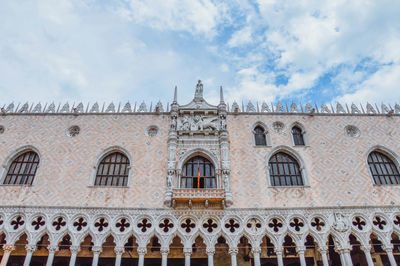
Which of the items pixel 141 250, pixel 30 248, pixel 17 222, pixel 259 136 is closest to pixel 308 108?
pixel 259 136

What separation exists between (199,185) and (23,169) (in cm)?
1023

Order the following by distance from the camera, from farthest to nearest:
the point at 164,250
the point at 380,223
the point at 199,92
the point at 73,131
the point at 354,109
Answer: the point at 199,92
the point at 354,109
the point at 73,131
the point at 380,223
the point at 164,250

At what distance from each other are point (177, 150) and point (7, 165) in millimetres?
9896

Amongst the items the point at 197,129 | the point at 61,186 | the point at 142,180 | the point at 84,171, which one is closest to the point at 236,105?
the point at 197,129

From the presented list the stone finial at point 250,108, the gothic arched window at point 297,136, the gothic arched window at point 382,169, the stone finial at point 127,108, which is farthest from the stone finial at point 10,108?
the gothic arched window at point 382,169

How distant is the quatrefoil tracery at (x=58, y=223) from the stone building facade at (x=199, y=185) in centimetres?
6

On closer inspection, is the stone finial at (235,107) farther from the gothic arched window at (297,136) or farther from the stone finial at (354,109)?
the stone finial at (354,109)

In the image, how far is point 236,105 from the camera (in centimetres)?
1686

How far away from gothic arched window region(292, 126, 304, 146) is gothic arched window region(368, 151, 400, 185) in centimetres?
402

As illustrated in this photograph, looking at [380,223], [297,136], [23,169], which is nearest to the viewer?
[380,223]

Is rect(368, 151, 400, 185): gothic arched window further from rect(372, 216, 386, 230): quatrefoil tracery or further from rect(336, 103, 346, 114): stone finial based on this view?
rect(336, 103, 346, 114): stone finial

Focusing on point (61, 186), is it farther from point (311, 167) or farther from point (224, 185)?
point (311, 167)

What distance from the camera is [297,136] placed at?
1591cm

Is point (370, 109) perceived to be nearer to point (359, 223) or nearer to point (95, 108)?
point (359, 223)
